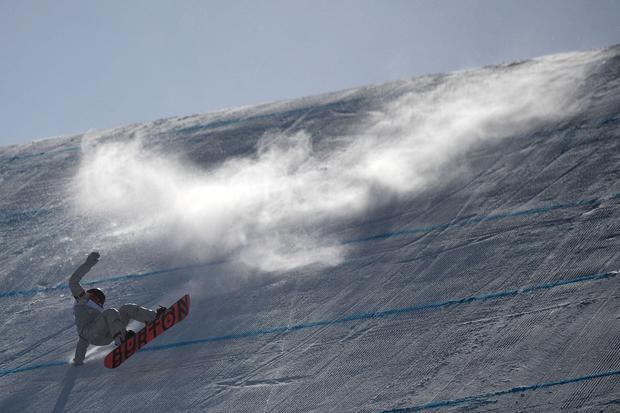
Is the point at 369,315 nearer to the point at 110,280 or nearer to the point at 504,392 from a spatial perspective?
the point at 504,392

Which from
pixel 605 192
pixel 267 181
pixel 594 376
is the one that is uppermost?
pixel 267 181

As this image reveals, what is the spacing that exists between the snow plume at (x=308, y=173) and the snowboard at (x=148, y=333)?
97cm

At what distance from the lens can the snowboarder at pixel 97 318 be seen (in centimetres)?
542

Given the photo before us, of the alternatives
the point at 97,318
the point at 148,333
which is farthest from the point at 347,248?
the point at 97,318

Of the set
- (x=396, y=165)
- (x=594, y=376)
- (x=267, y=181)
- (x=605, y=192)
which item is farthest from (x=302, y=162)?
(x=594, y=376)

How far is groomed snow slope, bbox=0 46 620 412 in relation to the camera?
189 inches

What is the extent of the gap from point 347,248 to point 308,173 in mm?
1744

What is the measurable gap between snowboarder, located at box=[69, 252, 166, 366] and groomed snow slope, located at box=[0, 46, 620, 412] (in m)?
0.22

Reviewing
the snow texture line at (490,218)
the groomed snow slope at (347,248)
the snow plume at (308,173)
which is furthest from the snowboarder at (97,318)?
the snow texture line at (490,218)

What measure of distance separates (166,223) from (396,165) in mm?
2252

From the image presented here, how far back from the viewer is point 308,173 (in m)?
8.14

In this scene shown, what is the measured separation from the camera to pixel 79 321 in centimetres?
546

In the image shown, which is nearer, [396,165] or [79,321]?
[79,321]

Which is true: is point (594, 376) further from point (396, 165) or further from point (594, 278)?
point (396, 165)
